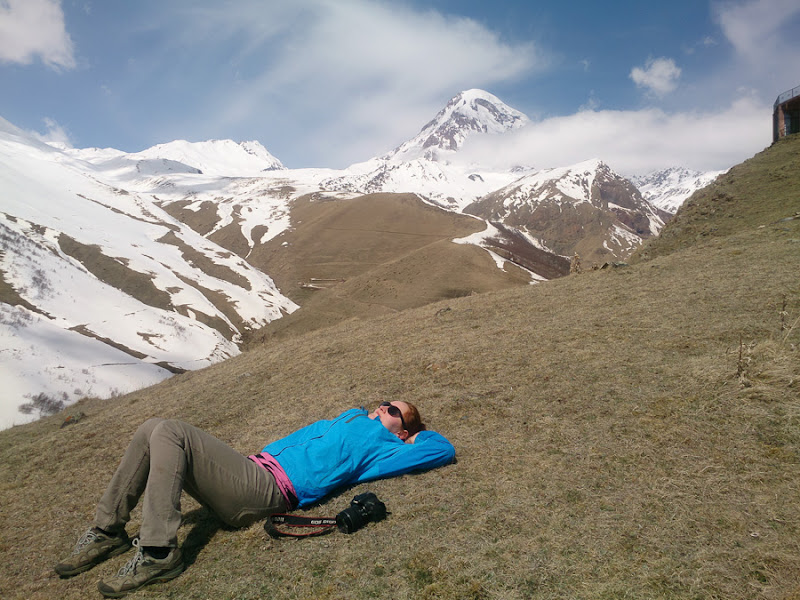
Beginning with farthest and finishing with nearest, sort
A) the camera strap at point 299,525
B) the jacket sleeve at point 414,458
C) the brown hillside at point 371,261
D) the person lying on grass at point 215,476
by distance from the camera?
the brown hillside at point 371,261 → the jacket sleeve at point 414,458 → the camera strap at point 299,525 → the person lying on grass at point 215,476

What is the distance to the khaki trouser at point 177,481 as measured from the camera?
4215 mm

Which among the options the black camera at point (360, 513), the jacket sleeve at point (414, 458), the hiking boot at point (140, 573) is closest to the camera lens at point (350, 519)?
the black camera at point (360, 513)

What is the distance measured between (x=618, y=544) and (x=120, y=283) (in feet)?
216

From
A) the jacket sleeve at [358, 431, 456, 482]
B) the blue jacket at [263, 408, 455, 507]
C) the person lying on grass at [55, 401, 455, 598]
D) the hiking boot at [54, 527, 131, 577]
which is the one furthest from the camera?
the jacket sleeve at [358, 431, 456, 482]

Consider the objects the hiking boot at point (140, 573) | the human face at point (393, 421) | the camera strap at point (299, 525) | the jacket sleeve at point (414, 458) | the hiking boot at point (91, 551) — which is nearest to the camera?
the hiking boot at point (140, 573)

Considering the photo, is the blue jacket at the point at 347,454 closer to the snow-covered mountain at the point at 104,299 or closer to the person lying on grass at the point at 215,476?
the person lying on grass at the point at 215,476

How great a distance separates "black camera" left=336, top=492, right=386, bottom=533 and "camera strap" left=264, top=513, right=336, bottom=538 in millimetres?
127

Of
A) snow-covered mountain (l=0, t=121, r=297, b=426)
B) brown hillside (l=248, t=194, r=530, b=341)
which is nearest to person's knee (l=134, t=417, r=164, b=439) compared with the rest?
snow-covered mountain (l=0, t=121, r=297, b=426)

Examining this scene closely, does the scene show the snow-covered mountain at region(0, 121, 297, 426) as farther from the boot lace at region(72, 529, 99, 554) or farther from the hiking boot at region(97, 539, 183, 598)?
the hiking boot at region(97, 539, 183, 598)

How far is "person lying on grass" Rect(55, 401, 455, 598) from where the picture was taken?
4.14 metres

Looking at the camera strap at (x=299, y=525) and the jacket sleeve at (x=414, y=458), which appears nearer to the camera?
the camera strap at (x=299, y=525)

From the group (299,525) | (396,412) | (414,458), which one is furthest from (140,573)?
(396,412)

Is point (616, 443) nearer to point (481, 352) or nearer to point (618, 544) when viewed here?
point (618, 544)

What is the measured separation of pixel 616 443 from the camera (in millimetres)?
5961
